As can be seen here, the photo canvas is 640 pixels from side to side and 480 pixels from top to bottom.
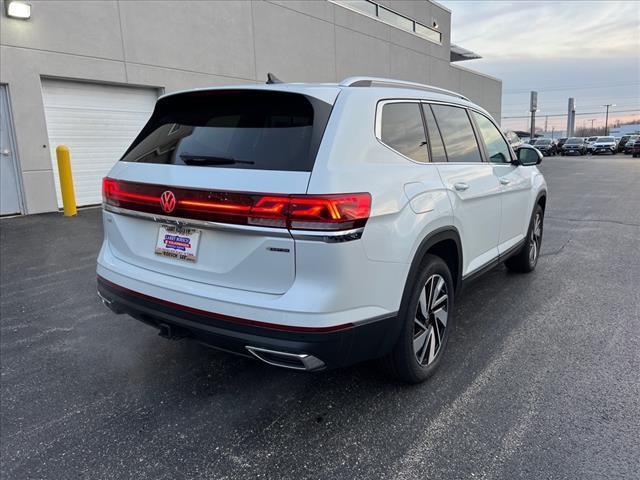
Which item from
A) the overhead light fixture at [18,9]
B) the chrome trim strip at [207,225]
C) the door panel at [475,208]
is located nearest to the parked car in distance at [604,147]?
the overhead light fixture at [18,9]

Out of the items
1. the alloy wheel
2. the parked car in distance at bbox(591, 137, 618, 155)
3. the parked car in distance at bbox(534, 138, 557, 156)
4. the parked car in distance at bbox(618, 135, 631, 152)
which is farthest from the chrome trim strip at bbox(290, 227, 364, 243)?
the parked car in distance at bbox(618, 135, 631, 152)

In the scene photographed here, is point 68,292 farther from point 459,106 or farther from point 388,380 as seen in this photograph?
point 459,106

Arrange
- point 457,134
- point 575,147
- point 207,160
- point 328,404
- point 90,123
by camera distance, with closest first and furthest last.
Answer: point 207,160 → point 328,404 → point 457,134 → point 90,123 → point 575,147

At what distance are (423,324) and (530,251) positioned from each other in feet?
9.57

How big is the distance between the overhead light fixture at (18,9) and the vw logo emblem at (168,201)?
8.99 meters

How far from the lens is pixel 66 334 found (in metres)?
4.02

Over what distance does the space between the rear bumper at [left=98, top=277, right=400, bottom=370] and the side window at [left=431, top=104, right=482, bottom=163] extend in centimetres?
153

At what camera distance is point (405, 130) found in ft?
9.86

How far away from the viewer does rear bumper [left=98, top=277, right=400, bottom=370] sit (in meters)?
2.30

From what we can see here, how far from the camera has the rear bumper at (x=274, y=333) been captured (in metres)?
2.30

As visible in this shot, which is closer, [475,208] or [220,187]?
[220,187]

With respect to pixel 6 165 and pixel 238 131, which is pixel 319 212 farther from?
pixel 6 165

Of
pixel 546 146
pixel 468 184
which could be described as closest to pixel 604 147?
pixel 546 146

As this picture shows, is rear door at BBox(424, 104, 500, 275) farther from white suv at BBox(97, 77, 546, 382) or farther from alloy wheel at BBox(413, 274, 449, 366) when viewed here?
alloy wheel at BBox(413, 274, 449, 366)
